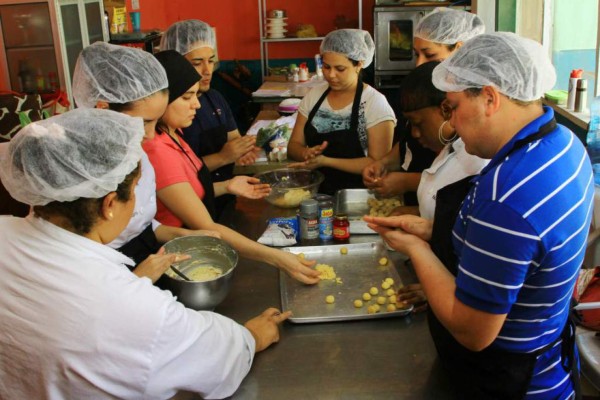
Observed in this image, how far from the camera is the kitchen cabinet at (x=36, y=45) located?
4605 millimetres

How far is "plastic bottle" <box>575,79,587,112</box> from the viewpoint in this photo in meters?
4.07

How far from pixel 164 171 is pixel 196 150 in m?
1.04

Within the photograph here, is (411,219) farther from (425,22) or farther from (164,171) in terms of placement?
(425,22)

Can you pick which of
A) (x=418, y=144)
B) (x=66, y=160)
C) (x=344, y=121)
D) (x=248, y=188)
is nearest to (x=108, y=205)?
(x=66, y=160)

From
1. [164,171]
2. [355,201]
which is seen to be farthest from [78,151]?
[355,201]

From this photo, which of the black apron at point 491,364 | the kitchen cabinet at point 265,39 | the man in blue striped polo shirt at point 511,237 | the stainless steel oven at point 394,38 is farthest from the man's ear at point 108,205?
the kitchen cabinet at point 265,39

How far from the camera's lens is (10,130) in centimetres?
395

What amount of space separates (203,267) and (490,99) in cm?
128

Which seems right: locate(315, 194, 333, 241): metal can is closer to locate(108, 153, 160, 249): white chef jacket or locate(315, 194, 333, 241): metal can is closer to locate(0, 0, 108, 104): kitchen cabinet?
locate(108, 153, 160, 249): white chef jacket

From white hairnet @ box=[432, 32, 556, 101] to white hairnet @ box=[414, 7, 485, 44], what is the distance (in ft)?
6.62

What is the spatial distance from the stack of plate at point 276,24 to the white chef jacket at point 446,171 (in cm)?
612

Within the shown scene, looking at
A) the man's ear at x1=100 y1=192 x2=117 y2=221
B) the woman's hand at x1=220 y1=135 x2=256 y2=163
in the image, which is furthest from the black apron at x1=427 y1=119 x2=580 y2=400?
the woman's hand at x1=220 y1=135 x2=256 y2=163

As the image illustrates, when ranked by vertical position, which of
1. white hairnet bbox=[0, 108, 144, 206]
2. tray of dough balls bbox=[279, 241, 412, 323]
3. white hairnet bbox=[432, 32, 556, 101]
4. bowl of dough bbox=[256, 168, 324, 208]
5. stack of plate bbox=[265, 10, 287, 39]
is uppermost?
stack of plate bbox=[265, 10, 287, 39]

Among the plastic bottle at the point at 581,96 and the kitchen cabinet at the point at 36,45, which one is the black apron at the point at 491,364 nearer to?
the plastic bottle at the point at 581,96
